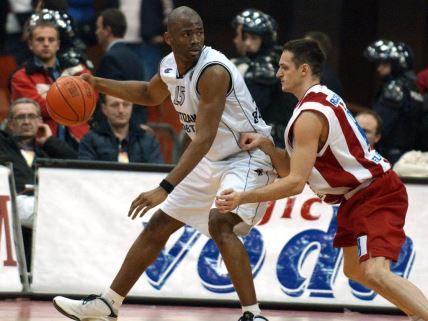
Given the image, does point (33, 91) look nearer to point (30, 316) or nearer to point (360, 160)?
point (30, 316)

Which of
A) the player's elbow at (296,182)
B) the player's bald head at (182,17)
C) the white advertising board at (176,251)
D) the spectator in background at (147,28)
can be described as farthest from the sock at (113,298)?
the spectator in background at (147,28)

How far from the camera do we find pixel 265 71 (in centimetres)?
1105

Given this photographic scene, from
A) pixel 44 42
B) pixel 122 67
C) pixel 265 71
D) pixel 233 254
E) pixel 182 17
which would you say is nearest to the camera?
pixel 182 17

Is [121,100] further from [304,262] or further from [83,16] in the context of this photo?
[83,16]

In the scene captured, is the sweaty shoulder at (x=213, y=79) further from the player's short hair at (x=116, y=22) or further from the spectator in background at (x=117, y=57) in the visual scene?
the player's short hair at (x=116, y=22)

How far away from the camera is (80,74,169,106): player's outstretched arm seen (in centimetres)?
844

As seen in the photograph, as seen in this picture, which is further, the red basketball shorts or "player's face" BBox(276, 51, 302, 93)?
"player's face" BBox(276, 51, 302, 93)

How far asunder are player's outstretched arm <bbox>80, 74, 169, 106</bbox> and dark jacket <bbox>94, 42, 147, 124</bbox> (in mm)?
2955

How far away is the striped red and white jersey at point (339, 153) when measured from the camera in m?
7.50

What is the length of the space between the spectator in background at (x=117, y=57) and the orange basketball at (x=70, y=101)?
291cm

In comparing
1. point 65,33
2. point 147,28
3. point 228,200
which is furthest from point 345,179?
point 147,28

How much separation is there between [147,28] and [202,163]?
460 cm

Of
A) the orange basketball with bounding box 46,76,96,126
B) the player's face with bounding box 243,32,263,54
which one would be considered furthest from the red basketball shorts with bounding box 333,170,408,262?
the player's face with bounding box 243,32,263,54

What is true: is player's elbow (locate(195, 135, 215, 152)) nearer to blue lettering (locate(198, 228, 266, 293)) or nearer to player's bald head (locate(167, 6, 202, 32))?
player's bald head (locate(167, 6, 202, 32))
